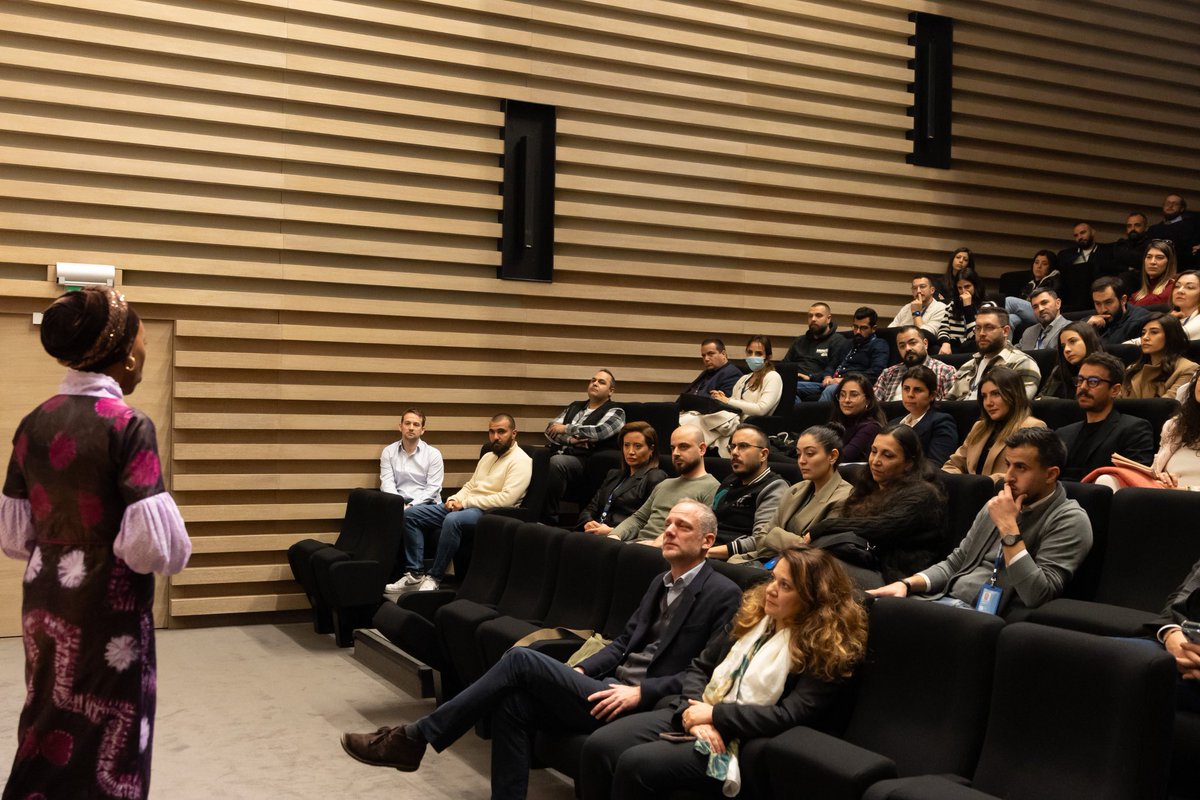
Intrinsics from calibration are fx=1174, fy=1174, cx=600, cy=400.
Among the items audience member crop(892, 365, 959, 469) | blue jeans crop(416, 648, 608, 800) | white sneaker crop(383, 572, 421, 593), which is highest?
audience member crop(892, 365, 959, 469)

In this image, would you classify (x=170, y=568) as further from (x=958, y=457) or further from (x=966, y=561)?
(x=958, y=457)

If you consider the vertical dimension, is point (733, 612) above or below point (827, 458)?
below

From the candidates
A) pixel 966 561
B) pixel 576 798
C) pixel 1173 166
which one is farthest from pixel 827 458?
pixel 1173 166

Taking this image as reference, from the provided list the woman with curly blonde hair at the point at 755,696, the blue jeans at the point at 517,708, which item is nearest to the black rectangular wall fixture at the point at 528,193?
the blue jeans at the point at 517,708

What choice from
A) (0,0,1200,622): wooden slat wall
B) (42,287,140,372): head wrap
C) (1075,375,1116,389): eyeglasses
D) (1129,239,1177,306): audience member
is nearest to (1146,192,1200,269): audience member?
(0,0,1200,622): wooden slat wall

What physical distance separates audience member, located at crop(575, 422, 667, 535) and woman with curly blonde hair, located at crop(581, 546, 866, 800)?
2.40 metres

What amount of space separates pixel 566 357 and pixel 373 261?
132 centimetres

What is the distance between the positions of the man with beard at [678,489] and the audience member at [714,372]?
1.67 m

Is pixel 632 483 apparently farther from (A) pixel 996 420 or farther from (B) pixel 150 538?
(B) pixel 150 538

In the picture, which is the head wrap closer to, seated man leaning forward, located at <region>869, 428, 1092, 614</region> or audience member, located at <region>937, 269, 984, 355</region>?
seated man leaning forward, located at <region>869, 428, 1092, 614</region>

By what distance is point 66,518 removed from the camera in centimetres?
211

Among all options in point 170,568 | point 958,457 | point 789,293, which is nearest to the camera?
point 170,568

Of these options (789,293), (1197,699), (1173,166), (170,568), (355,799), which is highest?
(1173,166)

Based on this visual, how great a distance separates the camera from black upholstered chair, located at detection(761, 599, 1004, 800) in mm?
2557
